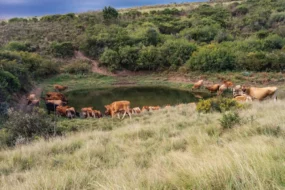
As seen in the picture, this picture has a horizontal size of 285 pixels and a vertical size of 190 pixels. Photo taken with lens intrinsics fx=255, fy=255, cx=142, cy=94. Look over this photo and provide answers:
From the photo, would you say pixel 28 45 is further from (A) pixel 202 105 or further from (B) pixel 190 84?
(A) pixel 202 105

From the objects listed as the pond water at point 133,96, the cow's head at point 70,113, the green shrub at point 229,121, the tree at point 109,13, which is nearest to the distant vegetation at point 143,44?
the tree at point 109,13

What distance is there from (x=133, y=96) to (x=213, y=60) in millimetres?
10491

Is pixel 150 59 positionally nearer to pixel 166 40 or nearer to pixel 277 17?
pixel 166 40

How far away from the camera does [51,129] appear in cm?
863

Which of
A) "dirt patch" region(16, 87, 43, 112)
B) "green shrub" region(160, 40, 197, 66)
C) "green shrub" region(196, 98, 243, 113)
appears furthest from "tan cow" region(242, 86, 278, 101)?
"green shrub" region(160, 40, 197, 66)

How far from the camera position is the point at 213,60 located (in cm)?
2641

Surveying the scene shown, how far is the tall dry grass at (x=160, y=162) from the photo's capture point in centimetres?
228

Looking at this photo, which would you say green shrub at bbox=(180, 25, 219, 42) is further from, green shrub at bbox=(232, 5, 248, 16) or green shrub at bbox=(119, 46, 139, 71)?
green shrub at bbox=(232, 5, 248, 16)

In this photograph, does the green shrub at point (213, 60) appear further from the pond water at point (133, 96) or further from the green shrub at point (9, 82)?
the green shrub at point (9, 82)

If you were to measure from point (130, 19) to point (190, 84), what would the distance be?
27549mm

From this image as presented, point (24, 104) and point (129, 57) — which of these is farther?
point (129, 57)

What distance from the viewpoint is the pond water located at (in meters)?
18.4

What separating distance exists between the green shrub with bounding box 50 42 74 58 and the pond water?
36.8ft

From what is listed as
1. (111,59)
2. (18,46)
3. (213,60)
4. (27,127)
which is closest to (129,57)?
(111,59)
